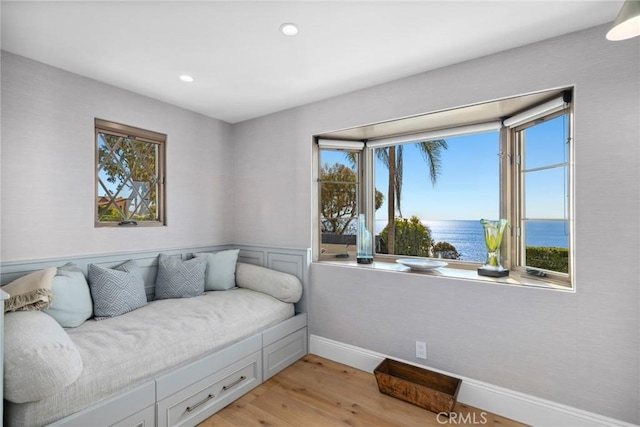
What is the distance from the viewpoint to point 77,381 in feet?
4.64

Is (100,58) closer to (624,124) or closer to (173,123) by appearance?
(173,123)

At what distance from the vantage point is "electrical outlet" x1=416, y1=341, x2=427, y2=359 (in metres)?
2.26

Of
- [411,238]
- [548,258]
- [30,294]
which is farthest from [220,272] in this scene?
[548,258]

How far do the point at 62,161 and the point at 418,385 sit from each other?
2982mm

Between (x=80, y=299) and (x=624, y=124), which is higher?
(x=624, y=124)

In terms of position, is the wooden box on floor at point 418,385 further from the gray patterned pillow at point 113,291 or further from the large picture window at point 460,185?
the gray patterned pillow at point 113,291

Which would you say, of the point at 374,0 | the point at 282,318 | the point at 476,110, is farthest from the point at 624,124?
the point at 282,318

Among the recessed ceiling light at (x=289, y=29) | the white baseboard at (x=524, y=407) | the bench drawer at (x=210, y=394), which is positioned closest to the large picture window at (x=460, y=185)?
the white baseboard at (x=524, y=407)

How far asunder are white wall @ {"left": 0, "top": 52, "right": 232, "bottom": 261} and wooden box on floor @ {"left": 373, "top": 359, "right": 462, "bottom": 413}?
223 centimetres

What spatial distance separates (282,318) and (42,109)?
2.37m

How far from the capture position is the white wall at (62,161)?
6.57 ft

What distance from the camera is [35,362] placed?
4.21 ft

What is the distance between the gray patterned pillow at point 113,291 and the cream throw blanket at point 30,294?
0.38m

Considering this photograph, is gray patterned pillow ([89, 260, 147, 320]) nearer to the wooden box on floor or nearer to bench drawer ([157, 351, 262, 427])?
bench drawer ([157, 351, 262, 427])
